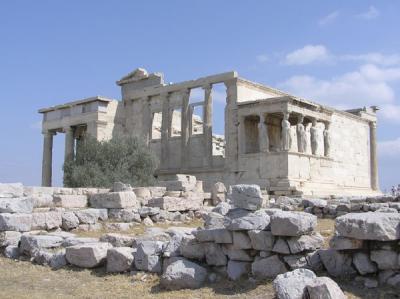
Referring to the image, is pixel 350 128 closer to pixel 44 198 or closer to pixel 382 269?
pixel 44 198

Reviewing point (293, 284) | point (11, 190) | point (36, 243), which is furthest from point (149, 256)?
point (11, 190)

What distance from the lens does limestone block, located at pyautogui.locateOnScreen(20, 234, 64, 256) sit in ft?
30.0

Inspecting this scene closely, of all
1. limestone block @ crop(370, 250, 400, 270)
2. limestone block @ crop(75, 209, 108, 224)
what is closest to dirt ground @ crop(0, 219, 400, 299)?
limestone block @ crop(370, 250, 400, 270)

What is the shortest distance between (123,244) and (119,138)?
50.8 feet

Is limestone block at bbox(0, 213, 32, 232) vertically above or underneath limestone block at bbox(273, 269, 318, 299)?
above

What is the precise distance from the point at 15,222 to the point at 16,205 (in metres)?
0.48

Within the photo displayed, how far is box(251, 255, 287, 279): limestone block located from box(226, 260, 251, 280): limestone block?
0.56ft

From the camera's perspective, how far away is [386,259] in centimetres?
577

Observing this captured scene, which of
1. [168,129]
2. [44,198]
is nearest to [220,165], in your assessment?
[168,129]

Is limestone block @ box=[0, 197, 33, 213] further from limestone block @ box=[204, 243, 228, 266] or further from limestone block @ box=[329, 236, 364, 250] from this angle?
limestone block @ box=[329, 236, 364, 250]

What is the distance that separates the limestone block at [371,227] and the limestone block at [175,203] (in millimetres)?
8777

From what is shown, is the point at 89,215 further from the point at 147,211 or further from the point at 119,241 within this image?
the point at 119,241

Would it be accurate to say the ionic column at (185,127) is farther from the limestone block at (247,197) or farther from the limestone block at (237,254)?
the limestone block at (237,254)

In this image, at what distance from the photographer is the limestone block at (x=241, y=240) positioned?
6824mm
